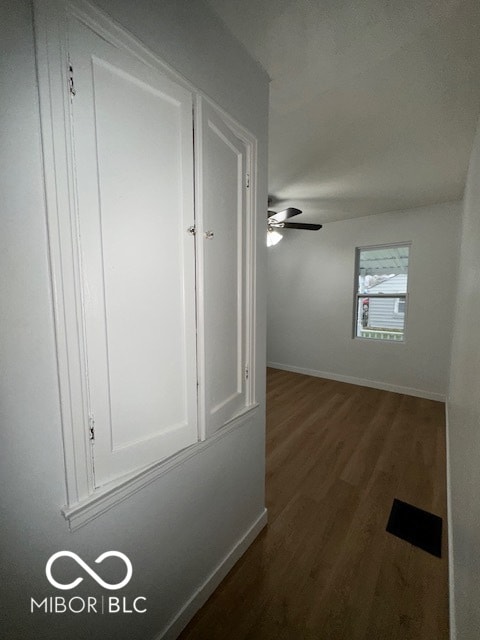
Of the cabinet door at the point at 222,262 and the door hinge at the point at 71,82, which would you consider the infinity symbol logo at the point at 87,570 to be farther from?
the door hinge at the point at 71,82

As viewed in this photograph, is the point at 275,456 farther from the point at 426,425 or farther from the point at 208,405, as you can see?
the point at 426,425

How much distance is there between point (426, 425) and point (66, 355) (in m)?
3.68

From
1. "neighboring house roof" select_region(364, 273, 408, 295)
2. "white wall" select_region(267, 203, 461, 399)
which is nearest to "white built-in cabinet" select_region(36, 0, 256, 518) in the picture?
"white wall" select_region(267, 203, 461, 399)

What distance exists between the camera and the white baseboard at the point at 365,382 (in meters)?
3.62

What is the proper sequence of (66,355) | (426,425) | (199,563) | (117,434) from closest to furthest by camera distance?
(66,355) < (117,434) < (199,563) < (426,425)

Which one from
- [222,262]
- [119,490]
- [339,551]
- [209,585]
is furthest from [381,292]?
[119,490]

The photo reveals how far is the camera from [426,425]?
2949 mm

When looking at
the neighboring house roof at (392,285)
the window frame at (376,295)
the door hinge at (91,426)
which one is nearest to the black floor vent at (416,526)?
the door hinge at (91,426)

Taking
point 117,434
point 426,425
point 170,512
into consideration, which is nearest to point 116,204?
point 117,434

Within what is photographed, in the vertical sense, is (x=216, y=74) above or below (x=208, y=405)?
above

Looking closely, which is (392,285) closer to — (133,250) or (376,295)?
(376,295)

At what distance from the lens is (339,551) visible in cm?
151

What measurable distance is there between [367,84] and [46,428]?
2.24m

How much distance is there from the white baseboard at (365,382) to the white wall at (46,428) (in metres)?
3.65
